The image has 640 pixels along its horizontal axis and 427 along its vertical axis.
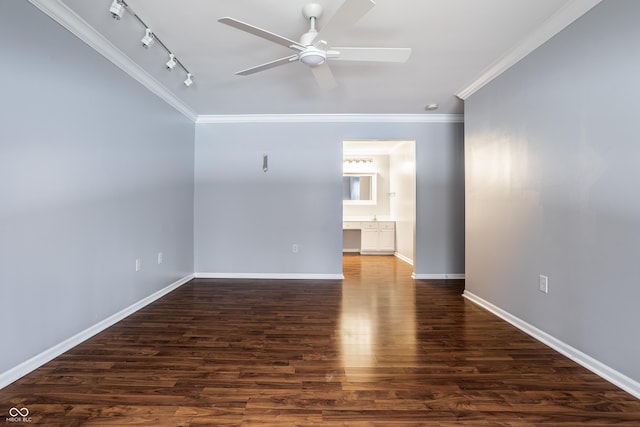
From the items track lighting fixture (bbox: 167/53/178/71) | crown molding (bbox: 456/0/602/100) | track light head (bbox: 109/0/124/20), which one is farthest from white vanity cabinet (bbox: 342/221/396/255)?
track light head (bbox: 109/0/124/20)

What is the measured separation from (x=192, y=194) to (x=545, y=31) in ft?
14.1

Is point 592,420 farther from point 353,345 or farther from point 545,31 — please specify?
point 545,31

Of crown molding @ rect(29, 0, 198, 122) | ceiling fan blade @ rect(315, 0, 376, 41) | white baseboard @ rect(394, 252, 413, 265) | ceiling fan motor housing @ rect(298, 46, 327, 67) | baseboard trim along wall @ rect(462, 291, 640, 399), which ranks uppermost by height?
crown molding @ rect(29, 0, 198, 122)

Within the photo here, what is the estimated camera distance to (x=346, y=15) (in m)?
1.65

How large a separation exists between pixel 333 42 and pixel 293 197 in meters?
2.31

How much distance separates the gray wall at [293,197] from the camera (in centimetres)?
424

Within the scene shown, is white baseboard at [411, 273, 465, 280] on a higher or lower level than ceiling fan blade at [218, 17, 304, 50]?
lower

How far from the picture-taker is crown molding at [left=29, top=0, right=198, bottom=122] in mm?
1872

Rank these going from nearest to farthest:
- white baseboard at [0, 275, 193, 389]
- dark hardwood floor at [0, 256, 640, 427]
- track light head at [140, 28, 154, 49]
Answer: dark hardwood floor at [0, 256, 640, 427] < white baseboard at [0, 275, 193, 389] < track light head at [140, 28, 154, 49]

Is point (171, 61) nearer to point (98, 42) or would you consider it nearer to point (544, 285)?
point (98, 42)

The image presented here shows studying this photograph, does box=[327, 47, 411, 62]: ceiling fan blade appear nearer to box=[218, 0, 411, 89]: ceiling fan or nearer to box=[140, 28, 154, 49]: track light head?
box=[218, 0, 411, 89]: ceiling fan

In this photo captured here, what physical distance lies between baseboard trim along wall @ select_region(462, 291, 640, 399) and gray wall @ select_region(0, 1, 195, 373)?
3.53m

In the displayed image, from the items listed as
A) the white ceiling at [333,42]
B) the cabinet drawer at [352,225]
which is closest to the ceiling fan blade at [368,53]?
the white ceiling at [333,42]

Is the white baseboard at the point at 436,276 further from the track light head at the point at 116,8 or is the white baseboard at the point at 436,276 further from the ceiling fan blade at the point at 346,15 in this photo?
the track light head at the point at 116,8
